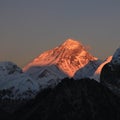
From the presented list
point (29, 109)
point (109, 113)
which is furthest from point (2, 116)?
point (109, 113)

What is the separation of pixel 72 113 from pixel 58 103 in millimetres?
4898

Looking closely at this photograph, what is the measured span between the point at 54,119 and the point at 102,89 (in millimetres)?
24183

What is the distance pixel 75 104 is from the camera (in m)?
170

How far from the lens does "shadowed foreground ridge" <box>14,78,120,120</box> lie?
543ft

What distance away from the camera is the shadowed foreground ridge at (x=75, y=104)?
166m

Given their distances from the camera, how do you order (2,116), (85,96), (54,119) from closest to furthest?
(54,119) < (85,96) < (2,116)

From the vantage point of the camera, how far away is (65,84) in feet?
585

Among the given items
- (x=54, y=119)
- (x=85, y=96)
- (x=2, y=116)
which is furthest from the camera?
(x=2, y=116)

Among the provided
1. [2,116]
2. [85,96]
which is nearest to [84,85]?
[85,96]

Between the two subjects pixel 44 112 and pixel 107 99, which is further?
pixel 107 99

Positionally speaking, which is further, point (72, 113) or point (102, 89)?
point (102, 89)

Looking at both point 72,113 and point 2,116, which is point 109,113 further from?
point 2,116

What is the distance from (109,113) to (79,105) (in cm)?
877

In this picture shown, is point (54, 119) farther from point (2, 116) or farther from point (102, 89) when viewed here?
point (2, 116)
